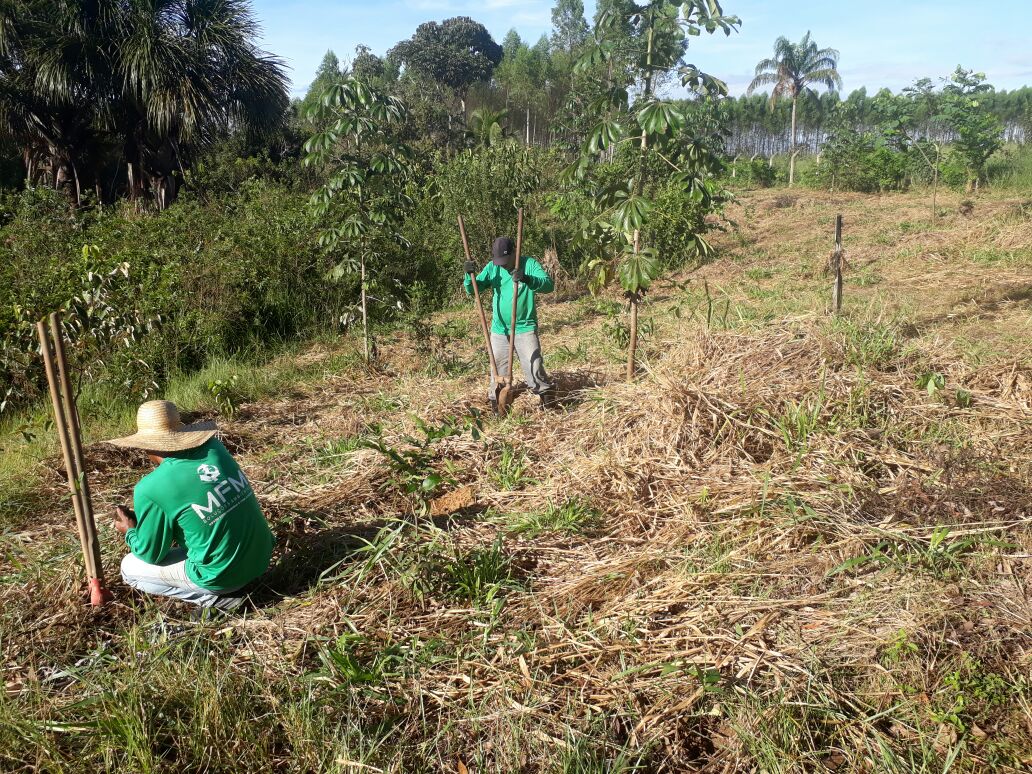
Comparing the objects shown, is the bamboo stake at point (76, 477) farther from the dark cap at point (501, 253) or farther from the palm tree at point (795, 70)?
the palm tree at point (795, 70)

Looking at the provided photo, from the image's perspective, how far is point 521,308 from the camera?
5305mm

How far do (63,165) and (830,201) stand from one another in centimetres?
1788

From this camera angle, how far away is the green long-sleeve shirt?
520 centimetres

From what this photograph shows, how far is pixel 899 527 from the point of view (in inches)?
121

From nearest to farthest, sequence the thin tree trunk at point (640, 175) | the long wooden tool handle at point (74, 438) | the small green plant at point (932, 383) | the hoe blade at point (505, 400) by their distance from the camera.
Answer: the long wooden tool handle at point (74, 438)
the small green plant at point (932, 383)
the thin tree trunk at point (640, 175)
the hoe blade at point (505, 400)

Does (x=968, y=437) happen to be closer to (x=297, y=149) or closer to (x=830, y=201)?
(x=830, y=201)

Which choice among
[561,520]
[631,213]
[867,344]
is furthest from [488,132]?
[561,520]

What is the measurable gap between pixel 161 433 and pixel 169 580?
0.59m

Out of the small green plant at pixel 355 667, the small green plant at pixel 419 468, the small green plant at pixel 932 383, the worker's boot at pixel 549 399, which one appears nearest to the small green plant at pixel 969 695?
the small green plant at pixel 355 667

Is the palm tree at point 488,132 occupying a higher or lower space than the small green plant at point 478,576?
higher

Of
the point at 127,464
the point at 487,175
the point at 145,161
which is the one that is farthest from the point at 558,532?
the point at 145,161

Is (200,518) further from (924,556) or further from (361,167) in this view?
(361,167)

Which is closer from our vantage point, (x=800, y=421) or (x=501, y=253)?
(x=800, y=421)

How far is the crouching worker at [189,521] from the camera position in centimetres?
276
